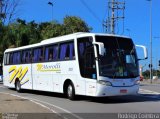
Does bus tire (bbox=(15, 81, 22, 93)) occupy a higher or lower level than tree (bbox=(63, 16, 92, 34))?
lower

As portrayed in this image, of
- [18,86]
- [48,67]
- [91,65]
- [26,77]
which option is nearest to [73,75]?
[91,65]

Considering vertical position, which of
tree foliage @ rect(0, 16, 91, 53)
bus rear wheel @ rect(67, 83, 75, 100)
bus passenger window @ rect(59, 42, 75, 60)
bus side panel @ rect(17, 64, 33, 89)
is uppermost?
tree foliage @ rect(0, 16, 91, 53)

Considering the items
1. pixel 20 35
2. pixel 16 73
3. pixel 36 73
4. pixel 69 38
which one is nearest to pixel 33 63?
pixel 36 73

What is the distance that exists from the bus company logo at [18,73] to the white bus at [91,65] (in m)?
3.52

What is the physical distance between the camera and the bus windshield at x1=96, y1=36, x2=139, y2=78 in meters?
19.2

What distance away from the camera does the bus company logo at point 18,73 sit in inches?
1084

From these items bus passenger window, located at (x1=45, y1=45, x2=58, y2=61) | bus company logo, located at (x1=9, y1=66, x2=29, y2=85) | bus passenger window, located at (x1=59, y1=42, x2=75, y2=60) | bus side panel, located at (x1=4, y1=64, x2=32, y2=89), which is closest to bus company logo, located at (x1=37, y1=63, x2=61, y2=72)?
bus passenger window, located at (x1=45, y1=45, x2=58, y2=61)

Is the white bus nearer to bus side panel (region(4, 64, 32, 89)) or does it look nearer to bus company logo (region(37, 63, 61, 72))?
bus company logo (region(37, 63, 61, 72))

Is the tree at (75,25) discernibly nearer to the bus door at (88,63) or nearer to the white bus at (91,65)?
the white bus at (91,65)

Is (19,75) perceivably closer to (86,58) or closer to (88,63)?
(86,58)

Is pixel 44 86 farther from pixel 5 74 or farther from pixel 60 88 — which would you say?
pixel 5 74

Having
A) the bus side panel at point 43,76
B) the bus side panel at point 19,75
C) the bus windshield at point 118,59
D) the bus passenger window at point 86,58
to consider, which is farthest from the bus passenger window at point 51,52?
the bus windshield at point 118,59

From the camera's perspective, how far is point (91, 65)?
64.3 ft

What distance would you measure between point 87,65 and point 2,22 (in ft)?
15.0
